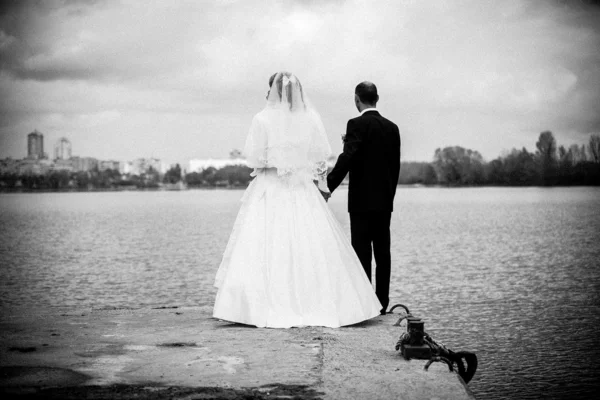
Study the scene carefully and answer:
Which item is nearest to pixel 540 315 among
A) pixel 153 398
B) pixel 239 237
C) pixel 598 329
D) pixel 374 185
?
pixel 598 329

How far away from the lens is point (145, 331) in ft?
24.8

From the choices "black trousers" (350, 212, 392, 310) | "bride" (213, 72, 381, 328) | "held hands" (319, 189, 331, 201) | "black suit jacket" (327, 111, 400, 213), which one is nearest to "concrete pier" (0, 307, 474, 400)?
"bride" (213, 72, 381, 328)

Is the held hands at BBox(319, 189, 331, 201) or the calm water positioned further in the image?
the calm water

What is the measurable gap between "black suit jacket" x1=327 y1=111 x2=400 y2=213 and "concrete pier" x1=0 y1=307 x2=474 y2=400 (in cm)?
142

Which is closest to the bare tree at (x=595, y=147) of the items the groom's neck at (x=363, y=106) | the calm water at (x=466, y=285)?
the calm water at (x=466, y=285)

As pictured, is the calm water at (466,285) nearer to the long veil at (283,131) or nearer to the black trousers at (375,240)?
the black trousers at (375,240)

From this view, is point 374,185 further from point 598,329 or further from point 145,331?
point 598,329

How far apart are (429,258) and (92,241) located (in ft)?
67.5

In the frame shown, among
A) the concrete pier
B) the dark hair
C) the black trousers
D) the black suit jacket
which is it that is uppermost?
the dark hair

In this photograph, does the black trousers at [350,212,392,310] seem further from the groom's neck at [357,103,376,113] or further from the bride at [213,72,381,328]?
the groom's neck at [357,103,376,113]

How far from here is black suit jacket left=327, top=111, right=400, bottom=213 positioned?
27.5ft

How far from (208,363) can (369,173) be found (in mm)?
3366

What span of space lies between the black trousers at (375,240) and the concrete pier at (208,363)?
60 cm

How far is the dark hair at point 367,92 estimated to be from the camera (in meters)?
8.40
